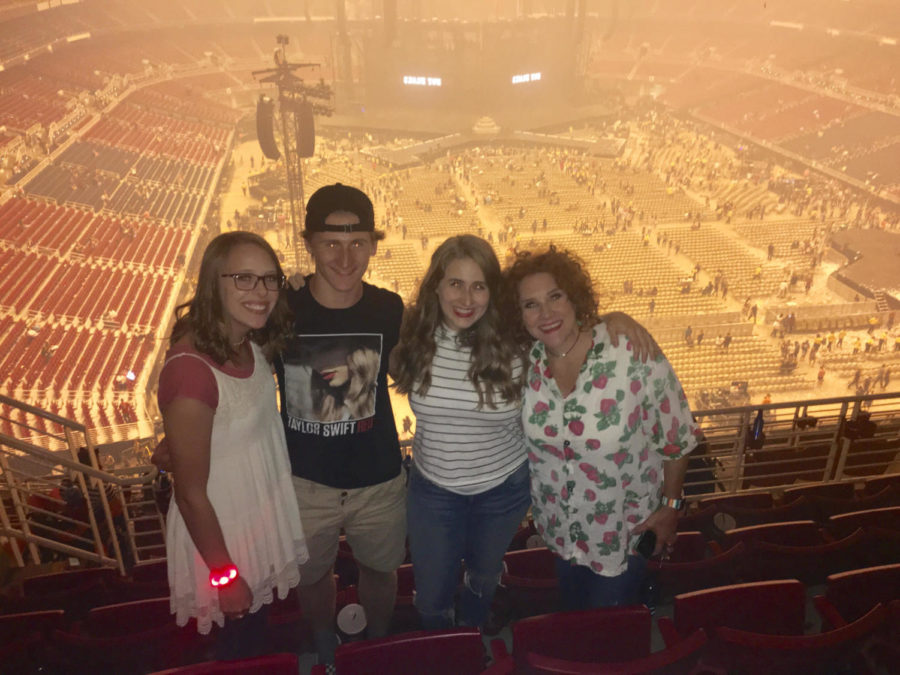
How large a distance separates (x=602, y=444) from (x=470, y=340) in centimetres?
52

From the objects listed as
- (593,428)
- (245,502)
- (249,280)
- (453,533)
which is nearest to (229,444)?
(245,502)

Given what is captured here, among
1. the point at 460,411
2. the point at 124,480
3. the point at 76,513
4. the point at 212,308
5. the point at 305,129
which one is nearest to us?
the point at 212,308

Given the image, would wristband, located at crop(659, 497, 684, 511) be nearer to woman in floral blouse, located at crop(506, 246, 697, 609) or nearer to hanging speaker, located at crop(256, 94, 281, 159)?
woman in floral blouse, located at crop(506, 246, 697, 609)

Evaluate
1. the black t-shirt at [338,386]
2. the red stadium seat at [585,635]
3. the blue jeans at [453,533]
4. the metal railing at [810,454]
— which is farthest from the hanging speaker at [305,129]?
the red stadium seat at [585,635]

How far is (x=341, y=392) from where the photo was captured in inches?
79.0

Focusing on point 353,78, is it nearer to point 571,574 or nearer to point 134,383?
point 134,383

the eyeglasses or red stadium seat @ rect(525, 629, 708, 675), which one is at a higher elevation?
the eyeglasses

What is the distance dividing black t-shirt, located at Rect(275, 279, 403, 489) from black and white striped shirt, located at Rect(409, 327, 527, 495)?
173 mm

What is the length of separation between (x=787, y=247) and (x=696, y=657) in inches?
887

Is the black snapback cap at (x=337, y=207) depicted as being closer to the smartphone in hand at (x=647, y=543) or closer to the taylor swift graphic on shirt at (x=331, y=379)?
the taylor swift graphic on shirt at (x=331, y=379)

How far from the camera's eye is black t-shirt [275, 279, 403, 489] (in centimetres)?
199

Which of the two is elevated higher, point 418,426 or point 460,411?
point 460,411

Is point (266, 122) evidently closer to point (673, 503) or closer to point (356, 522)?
point (356, 522)

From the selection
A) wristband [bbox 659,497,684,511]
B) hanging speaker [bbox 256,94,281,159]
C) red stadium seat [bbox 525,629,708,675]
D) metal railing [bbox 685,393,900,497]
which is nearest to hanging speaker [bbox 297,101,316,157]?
hanging speaker [bbox 256,94,281,159]
